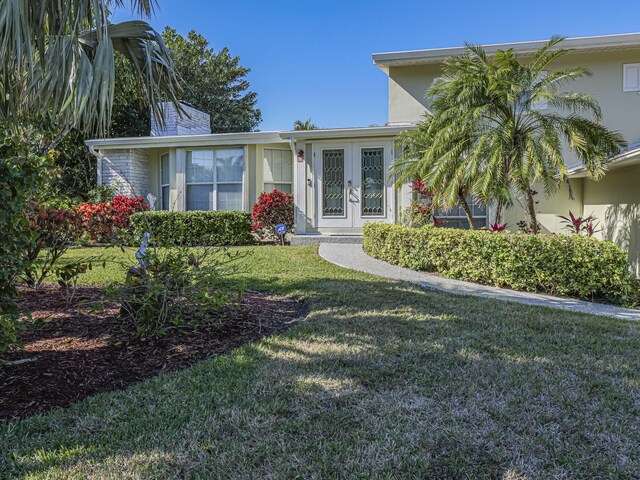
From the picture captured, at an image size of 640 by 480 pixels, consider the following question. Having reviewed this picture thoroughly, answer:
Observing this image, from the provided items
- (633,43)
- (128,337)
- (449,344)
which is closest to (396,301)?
(449,344)

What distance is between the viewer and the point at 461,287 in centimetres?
672

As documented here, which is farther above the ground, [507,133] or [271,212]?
[507,133]

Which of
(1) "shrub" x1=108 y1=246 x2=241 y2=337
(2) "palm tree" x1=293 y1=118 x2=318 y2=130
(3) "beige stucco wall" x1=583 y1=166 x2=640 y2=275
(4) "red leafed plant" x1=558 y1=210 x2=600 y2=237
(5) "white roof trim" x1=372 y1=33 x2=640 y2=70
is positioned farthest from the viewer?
(2) "palm tree" x1=293 y1=118 x2=318 y2=130

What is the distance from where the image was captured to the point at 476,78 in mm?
7875

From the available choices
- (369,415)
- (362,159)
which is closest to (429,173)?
(362,159)

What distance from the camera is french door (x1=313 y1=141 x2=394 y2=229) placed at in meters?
11.5

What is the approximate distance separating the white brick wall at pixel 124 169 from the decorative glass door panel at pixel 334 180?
6.25 m

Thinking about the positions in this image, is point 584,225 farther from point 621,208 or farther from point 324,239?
point 324,239

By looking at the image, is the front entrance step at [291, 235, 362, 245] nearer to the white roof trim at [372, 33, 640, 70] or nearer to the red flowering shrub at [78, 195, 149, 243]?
the red flowering shrub at [78, 195, 149, 243]

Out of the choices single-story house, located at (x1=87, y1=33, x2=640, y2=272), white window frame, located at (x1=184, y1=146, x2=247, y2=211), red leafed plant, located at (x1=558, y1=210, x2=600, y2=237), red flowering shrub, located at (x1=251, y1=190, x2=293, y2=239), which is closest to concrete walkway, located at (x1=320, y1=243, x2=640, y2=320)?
single-story house, located at (x1=87, y1=33, x2=640, y2=272)

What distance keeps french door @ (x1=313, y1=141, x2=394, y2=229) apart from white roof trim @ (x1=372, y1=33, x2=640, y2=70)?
8.07ft

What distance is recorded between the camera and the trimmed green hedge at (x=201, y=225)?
38.6 feet

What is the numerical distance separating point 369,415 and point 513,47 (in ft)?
37.4

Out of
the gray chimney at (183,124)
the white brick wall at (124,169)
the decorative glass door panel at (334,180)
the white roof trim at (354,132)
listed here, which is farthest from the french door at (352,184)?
the white brick wall at (124,169)
